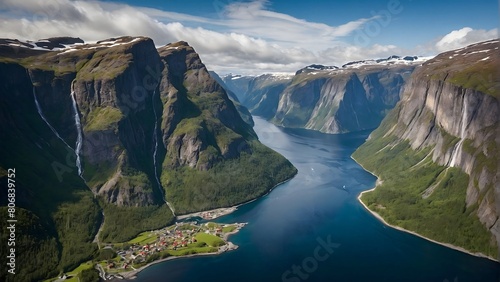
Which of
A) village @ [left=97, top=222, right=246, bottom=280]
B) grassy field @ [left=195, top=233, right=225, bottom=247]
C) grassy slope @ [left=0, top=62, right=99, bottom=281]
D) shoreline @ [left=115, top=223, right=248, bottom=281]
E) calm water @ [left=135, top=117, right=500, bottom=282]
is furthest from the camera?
grassy field @ [left=195, top=233, right=225, bottom=247]

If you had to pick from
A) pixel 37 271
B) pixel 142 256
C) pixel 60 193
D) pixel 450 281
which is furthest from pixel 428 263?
pixel 60 193

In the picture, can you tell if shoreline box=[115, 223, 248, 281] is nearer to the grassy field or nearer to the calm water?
the calm water

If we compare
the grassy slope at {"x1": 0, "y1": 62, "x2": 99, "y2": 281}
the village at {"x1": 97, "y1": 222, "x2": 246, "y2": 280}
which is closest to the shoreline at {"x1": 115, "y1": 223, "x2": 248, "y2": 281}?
the village at {"x1": 97, "y1": 222, "x2": 246, "y2": 280}

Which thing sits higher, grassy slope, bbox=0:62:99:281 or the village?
grassy slope, bbox=0:62:99:281

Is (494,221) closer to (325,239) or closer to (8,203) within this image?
(325,239)

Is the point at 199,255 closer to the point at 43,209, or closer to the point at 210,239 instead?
the point at 210,239

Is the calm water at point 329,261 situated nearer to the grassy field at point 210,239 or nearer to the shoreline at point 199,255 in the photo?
the shoreline at point 199,255

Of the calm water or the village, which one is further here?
the village

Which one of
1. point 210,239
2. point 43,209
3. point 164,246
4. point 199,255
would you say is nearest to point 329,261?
point 199,255

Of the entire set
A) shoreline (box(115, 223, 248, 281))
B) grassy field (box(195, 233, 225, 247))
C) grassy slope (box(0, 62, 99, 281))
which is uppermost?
grassy slope (box(0, 62, 99, 281))
